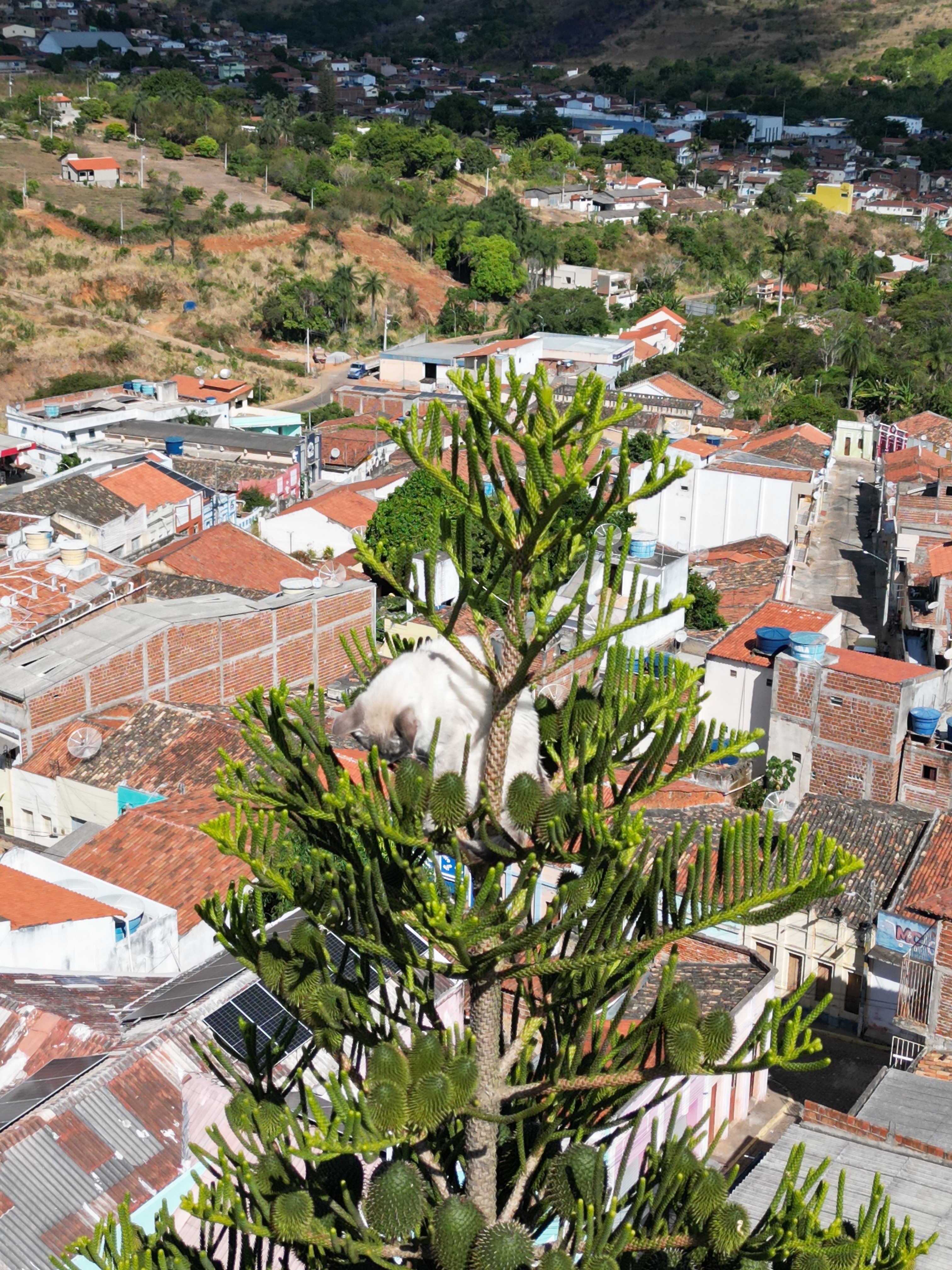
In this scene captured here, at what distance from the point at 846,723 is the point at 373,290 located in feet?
188

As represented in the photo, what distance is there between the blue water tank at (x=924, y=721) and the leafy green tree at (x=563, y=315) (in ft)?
174

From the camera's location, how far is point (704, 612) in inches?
1384

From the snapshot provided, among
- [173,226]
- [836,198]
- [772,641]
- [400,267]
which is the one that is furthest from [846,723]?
→ [836,198]

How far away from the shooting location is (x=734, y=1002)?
1772cm

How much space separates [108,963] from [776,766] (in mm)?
13952

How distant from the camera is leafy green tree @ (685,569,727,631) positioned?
3506 centimetres

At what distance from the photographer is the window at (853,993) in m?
21.3

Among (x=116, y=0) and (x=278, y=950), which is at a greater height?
(x=116, y=0)

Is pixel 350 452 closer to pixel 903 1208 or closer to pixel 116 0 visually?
pixel 903 1208

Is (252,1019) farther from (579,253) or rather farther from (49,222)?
(579,253)

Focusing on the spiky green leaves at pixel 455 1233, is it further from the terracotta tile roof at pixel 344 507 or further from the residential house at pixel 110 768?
the terracotta tile roof at pixel 344 507

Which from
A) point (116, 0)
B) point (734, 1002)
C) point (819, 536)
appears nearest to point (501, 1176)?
point (734, 1002)

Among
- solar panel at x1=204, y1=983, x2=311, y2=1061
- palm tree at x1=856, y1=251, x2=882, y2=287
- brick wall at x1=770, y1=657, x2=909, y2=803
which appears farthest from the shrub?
solar panel at x1=204, y1=983, x2=311, y2=1061

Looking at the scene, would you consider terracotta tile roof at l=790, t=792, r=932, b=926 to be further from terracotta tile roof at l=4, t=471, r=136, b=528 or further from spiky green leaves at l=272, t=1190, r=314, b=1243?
terracotta tile roof at l=4, t=471, r=136, b=528
